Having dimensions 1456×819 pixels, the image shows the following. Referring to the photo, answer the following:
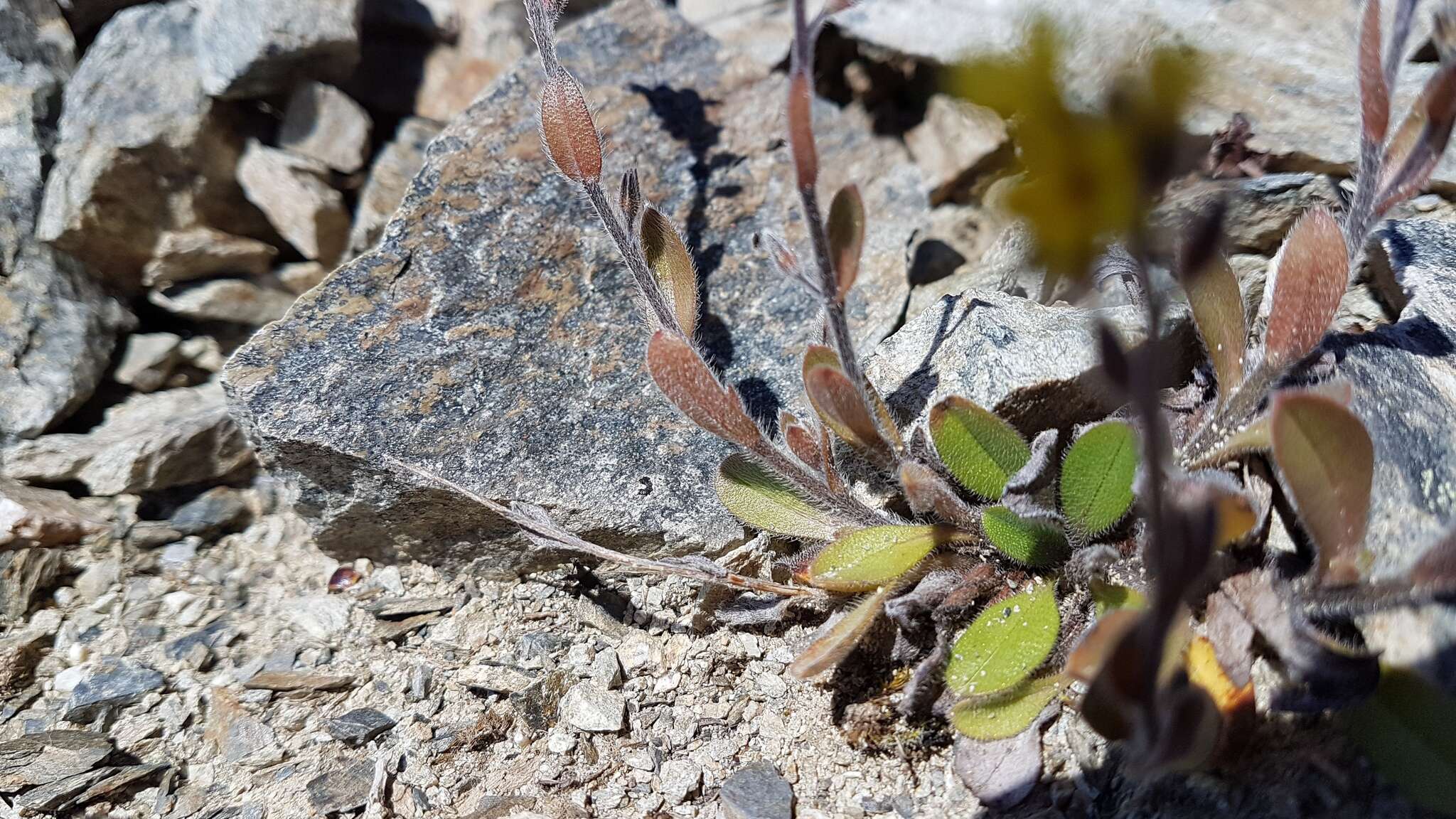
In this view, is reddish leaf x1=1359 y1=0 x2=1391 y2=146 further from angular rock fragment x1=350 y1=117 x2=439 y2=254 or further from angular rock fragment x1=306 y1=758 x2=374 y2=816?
angular rock fragment x1=350 y1=117 x2=439 y2=254

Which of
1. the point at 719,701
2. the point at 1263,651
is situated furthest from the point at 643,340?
the point at 1263,651

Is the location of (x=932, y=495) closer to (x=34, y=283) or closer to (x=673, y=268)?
(x=673, y=268)

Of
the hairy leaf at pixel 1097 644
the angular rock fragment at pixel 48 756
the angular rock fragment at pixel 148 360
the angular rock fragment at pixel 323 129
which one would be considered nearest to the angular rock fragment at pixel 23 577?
the angular rock fragment at pixel 48 756

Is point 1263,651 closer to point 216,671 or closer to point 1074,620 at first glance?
point 1074,620

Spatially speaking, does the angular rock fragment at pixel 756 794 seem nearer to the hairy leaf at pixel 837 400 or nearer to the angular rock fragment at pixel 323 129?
the hairy leaf at pixel 837 400

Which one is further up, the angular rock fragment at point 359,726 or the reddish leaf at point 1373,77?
the reddish leaf at point 1373,77

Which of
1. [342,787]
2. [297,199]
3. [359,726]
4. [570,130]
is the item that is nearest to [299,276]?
[297,199]

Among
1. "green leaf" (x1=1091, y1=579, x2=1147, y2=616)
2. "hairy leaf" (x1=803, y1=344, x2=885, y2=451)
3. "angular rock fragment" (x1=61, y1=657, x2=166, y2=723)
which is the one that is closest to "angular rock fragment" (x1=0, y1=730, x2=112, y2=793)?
"angular rock fragment" (x1=61, y1=657, x2=166, y2=723)
